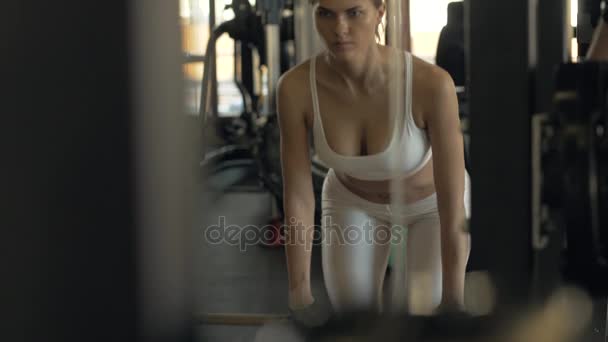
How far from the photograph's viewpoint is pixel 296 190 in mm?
1291

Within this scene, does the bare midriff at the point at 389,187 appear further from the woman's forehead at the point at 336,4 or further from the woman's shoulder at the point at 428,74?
the woman's forehead at the point at 336,4

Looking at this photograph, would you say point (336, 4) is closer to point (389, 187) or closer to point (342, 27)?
point (342, 27)

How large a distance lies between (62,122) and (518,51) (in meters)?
0.78

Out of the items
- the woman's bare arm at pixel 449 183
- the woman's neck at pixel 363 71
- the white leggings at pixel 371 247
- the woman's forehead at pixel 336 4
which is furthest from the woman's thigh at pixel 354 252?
the woman's forehead at pixel 336 4

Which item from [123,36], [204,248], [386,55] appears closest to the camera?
[123,36]

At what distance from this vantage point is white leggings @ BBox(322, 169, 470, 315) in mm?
1262

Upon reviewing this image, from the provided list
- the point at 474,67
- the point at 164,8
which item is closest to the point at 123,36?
the point at 164,8

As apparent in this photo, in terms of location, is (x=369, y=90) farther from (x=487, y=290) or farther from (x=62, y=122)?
(x=62, y=122)

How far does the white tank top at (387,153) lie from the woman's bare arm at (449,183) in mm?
24

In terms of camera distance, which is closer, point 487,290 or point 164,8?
point 164,8

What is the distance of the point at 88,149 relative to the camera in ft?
1.89

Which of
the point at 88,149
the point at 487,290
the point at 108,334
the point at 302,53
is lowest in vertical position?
the point at 487,290

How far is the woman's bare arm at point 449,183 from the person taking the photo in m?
1.24
